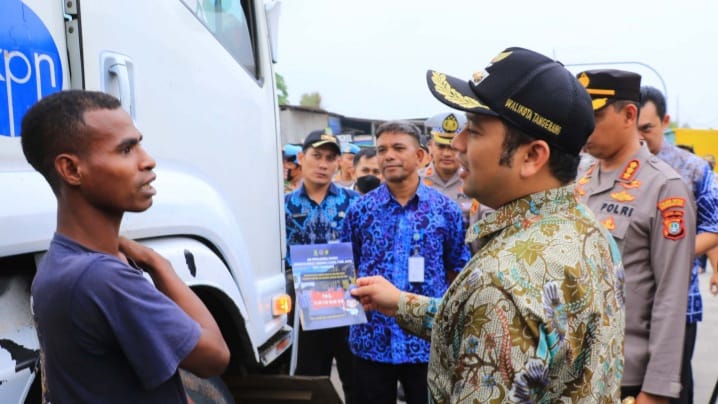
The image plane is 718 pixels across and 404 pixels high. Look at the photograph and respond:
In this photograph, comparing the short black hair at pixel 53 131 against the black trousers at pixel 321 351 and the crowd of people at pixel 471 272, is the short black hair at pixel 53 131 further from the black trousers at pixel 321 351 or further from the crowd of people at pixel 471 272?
the black trousers at pixel 321 351

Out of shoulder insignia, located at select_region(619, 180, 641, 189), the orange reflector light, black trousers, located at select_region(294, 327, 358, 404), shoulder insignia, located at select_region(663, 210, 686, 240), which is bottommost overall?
black trousers, located at select_region(294, 327, 358, 404)

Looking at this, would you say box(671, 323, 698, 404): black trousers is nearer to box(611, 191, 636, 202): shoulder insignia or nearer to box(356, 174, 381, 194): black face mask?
box(611, 191, 636, 202): shoulder insignia

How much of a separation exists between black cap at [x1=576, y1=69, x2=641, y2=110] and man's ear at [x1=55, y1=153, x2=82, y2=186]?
6.17ft

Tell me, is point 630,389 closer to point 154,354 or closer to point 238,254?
point 238,254

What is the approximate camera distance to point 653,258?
2295mm

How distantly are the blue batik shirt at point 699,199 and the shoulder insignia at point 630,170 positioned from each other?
54 centimetres

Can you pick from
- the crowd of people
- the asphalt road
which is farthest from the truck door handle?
the asphalt road

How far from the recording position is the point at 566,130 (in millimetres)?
1270

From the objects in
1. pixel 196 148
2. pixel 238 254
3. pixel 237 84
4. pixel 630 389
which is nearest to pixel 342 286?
pixel 238 254

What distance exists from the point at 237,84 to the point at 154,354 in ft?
4.95

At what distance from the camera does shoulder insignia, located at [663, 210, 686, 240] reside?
2.23 m

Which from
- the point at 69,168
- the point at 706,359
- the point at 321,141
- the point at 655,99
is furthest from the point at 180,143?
the point at 706,359

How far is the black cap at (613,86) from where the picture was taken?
93.1 inches

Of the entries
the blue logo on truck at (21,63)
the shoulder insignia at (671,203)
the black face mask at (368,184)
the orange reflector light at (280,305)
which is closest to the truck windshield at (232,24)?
the blue logo on truck at (21,63)
